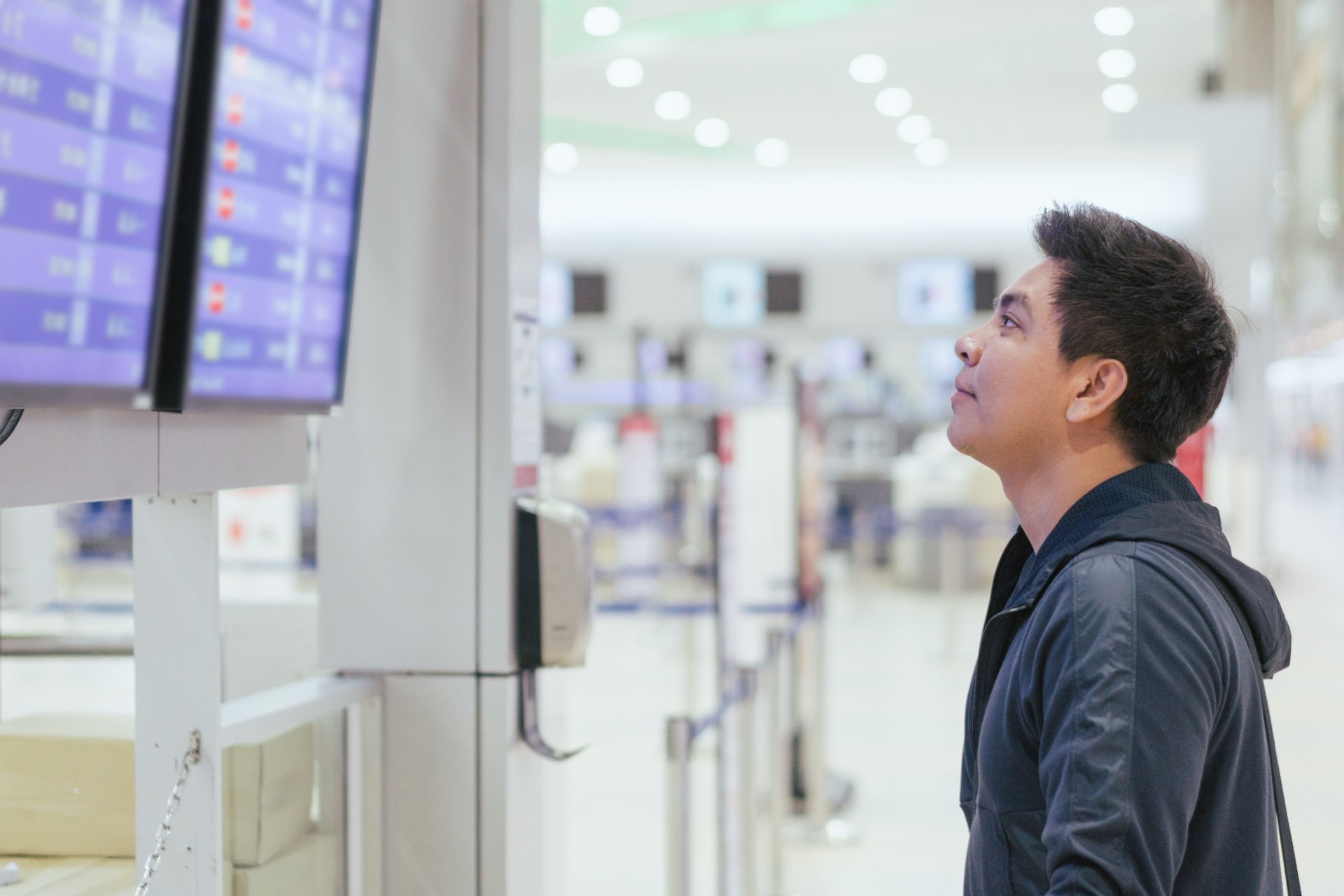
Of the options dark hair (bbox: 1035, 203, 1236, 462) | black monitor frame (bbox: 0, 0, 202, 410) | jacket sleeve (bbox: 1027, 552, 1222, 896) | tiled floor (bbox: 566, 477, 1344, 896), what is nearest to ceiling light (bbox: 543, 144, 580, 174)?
tiled floor (bbox: 566, 477, 1344, 896)

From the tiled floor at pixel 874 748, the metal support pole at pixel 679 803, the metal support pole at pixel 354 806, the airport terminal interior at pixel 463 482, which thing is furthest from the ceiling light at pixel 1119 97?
the metal support pole at pixel 354 806

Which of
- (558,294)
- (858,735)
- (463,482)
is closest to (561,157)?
(558,294)

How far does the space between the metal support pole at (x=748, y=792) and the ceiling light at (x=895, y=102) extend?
8.60 metres

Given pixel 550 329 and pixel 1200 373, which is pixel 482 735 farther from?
pixel 550 329

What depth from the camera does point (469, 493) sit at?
220 cm

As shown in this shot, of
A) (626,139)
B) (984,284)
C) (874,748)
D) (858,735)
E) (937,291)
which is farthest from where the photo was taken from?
(937,291)

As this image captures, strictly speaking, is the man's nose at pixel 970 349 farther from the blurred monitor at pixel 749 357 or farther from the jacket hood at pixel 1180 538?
the blurred monitor at pixel 749 357

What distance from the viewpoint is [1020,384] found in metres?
1.38

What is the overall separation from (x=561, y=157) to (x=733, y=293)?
4159 millimetres

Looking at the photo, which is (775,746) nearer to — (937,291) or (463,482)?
(463,482)

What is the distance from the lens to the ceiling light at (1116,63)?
10.2 m

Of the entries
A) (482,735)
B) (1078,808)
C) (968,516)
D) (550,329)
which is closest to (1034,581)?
(1078,808)

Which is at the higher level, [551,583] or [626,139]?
[626,139]

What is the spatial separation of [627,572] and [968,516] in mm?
2478
